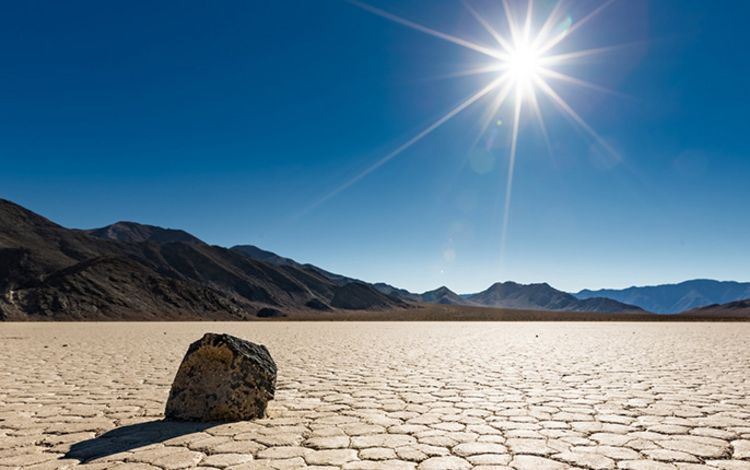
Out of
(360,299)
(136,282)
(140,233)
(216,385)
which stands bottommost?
(216,385)

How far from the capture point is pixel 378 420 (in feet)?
14.4

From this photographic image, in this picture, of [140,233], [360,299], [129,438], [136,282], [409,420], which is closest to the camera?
[129,438]

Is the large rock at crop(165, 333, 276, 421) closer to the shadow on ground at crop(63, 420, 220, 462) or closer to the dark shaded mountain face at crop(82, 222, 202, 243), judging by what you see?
the shadow on ground at crop(63, 420, 220, 462)

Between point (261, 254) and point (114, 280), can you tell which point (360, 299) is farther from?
point (261, 254)

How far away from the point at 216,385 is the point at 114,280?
1720 inches

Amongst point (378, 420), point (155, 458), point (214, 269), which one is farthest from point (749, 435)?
point (214, 269)

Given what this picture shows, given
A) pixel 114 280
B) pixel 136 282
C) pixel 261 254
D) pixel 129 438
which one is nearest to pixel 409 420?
pixel 129 438

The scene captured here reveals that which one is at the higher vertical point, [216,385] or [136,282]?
[136,282]

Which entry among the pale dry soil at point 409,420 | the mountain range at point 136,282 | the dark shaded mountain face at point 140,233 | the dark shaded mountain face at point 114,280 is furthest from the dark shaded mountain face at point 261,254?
the pale dry soil at point 409,420

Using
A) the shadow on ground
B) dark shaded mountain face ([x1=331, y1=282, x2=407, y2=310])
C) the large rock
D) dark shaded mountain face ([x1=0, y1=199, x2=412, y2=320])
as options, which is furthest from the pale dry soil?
dark shaded mountain face ([x1=331, y1=282, x2=407, y2=310])

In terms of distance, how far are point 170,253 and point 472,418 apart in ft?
264

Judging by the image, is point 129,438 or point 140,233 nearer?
point 129,438

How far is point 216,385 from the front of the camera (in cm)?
438

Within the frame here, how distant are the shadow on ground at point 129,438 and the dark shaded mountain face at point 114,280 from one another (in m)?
35.9
